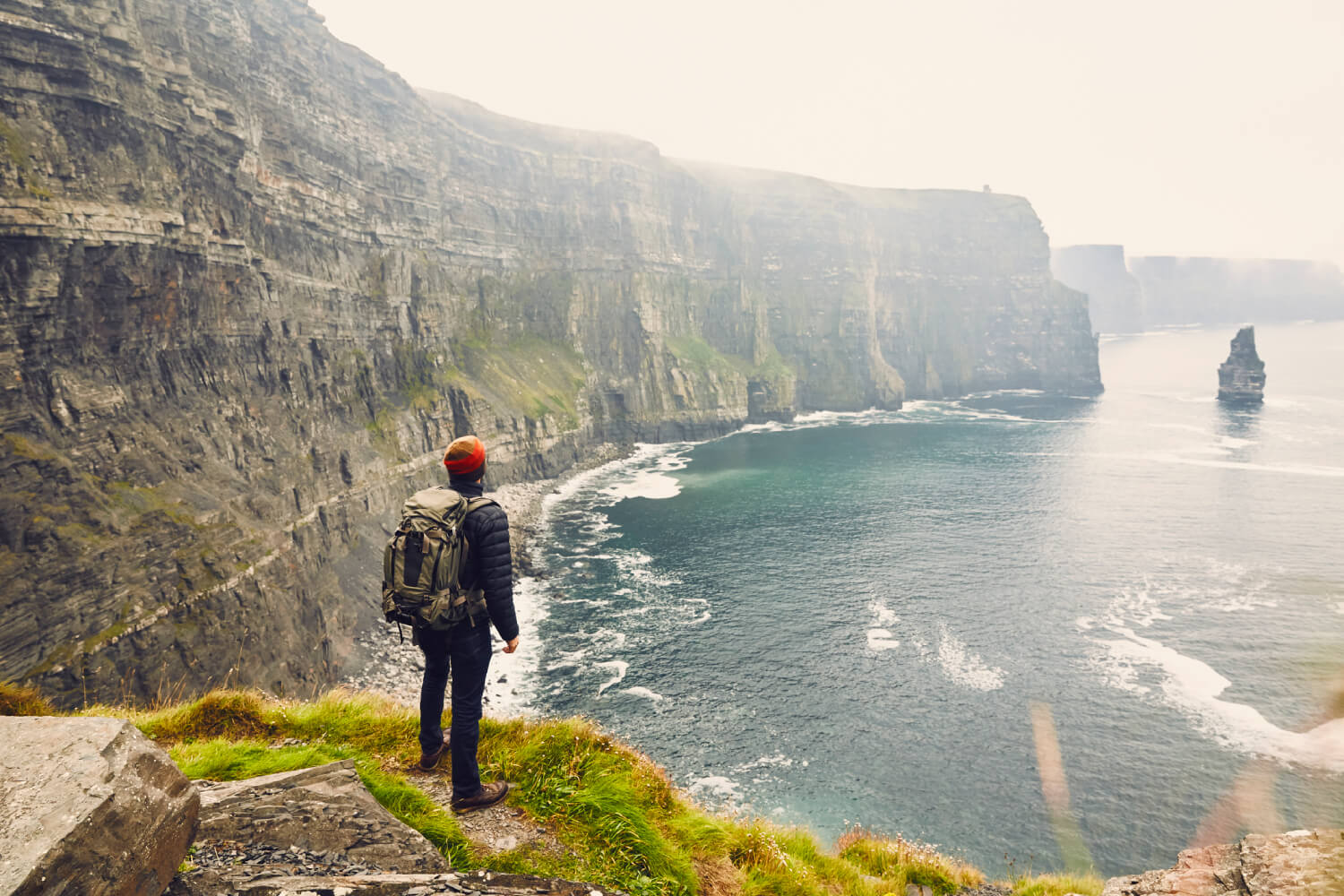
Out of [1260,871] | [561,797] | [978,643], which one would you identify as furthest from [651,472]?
[1260,871]

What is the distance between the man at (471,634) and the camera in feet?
22.4

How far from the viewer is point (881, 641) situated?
42.2 meters

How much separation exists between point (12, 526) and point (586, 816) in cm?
3310

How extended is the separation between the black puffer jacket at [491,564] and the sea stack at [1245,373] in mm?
174110

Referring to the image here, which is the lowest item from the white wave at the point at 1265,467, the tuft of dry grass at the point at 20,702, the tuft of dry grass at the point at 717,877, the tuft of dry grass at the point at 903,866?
the white wave at the point at 1265,467

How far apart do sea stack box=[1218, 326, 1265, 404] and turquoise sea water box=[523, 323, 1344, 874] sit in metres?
57.9

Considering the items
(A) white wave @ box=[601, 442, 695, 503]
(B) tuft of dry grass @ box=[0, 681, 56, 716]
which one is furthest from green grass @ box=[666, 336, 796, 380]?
(B) tuft of dry grass @ box=[0, 681, 56, 716]

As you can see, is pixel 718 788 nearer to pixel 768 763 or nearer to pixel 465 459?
pixel 768 763

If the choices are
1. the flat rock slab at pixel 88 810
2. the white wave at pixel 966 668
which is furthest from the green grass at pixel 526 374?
the flat rock slab at pixel 88 810

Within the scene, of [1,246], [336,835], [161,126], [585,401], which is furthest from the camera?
[585,401]

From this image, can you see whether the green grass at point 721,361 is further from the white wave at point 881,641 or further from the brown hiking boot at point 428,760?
the brown hiking boot at point 428,760

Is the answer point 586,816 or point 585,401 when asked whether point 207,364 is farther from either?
point 585,401

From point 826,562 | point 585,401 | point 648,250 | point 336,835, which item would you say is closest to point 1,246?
point 336,835

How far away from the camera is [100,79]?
35062 mm
